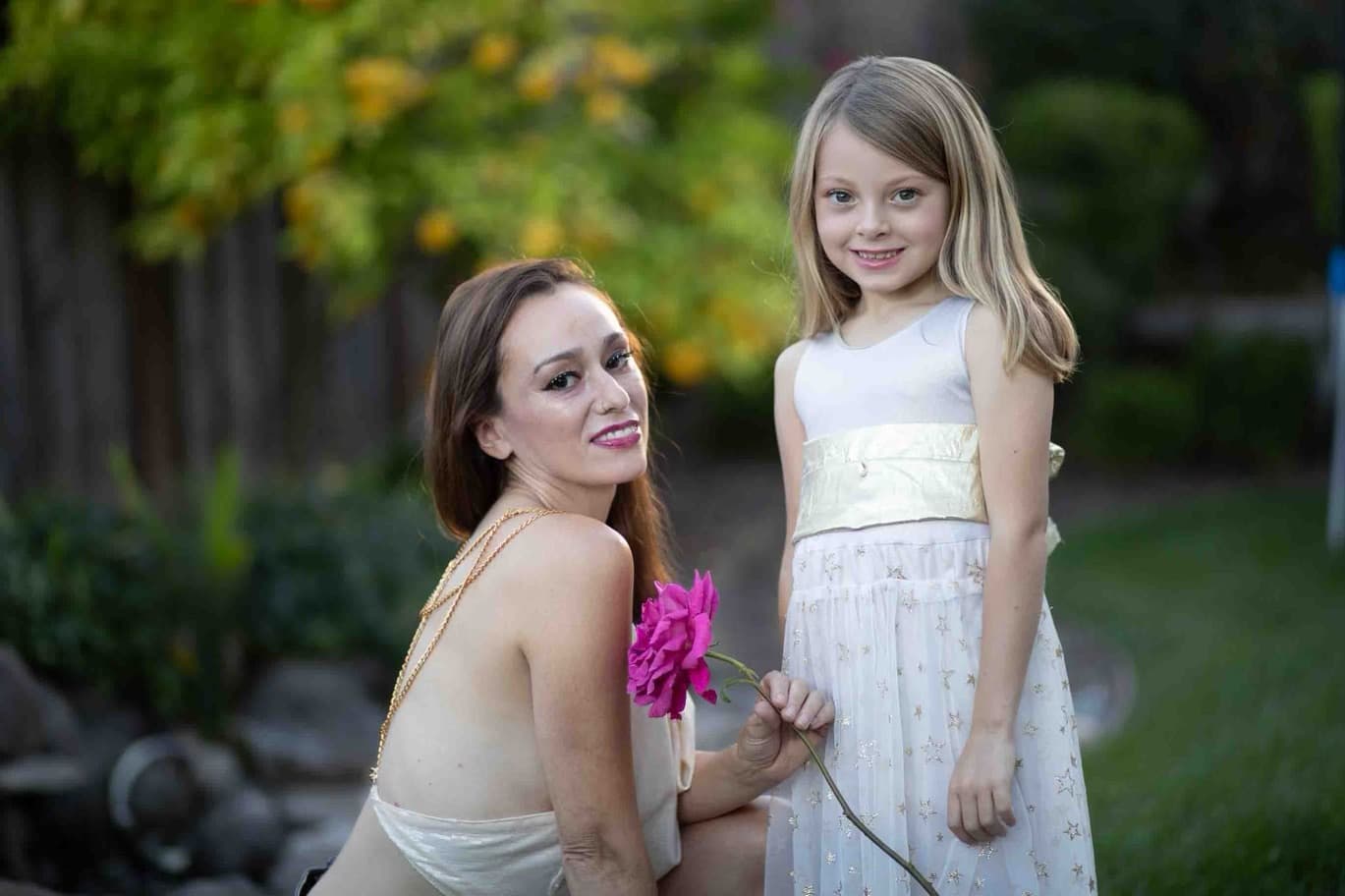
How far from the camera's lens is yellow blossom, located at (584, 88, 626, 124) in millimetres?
5559

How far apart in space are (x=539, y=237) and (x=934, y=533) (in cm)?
329

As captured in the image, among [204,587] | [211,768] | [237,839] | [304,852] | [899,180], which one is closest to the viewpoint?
[899,180]

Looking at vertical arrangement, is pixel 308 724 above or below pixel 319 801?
above

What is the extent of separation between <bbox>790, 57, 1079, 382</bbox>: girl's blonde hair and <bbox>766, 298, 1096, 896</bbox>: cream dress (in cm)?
8

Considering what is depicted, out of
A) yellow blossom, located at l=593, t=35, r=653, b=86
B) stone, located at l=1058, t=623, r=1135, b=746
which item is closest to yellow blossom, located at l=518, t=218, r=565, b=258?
yellow blossom, located at l=593, t=35, r=653, b=86

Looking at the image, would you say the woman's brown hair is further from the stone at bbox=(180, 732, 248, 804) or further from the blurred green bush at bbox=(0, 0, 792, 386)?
the blurred green bush at bbox=(0, 0, 792, 386)

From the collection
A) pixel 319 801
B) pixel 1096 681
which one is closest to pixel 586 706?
pixel 319 801

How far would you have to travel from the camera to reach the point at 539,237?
5242 mm

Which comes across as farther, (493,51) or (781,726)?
(493,51)

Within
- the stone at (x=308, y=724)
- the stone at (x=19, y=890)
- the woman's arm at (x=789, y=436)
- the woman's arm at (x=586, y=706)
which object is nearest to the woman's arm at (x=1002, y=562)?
the woman's arm at (x=789, y=436)

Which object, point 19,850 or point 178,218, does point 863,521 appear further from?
point 178,218

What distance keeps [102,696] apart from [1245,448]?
7.71 meters

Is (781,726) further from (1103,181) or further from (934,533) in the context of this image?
(1103,181)

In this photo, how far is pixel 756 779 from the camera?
2400 millimetres
